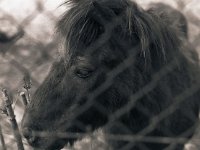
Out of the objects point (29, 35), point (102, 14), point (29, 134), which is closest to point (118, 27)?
point (102, 14)

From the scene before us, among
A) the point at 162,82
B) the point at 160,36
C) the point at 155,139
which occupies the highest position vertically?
the point at 160,36

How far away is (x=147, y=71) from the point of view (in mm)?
3160

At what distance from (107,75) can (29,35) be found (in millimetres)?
2825

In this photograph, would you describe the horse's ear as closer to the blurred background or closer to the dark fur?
the dark fur

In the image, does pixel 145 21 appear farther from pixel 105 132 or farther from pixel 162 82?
pixel 105 132

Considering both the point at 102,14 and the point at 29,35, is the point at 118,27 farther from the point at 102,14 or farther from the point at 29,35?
the point at 29,35

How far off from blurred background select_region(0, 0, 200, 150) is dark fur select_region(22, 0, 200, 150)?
1.43m

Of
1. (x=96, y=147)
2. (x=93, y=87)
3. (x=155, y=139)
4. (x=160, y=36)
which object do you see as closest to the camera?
(x=93, y=87)

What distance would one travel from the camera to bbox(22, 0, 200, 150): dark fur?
2.99m

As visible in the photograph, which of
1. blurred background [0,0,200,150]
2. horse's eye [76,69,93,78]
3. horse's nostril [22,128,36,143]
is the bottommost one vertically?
horse's nostril [22,128,36,143]

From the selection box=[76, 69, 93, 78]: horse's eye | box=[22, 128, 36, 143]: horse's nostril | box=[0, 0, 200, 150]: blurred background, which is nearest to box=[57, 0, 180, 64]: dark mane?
box=[76, 69, 93, 78]: horse's eye

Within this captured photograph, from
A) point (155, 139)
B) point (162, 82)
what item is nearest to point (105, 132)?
point (155, 139)

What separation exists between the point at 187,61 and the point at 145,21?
1.98 ft

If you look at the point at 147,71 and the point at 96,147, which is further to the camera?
the point at 96,147
